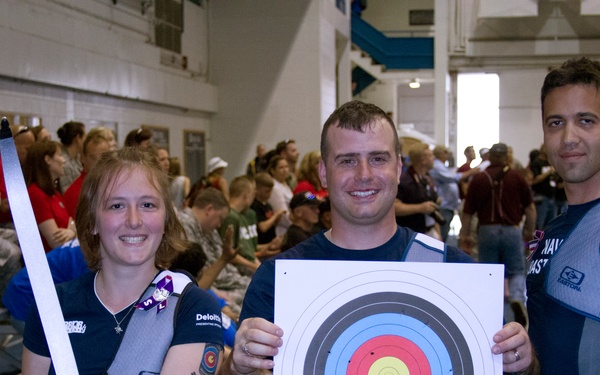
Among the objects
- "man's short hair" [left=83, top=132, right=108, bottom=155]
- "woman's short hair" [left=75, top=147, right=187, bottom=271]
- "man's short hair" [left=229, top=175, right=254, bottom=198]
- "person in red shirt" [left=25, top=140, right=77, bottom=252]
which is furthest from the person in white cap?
"woman's short hair" [left=75, top=147, right=187, bottom=271]

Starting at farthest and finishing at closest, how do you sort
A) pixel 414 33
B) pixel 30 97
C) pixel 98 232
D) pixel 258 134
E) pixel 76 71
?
pixel 414 33 < pixel 258 134 < pixel 76 71 < pixel 30 97 < pixel 98 232

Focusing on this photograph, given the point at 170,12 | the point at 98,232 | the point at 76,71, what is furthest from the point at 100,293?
the point at 170,12

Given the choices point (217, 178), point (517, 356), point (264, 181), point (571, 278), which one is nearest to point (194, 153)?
point (217, 178)

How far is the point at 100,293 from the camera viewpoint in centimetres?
210

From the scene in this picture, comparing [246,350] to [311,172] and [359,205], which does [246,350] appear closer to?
[359,205]

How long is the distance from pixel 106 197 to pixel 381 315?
0.83 metres

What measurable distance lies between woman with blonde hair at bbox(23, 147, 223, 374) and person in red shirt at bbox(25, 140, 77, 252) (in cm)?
Result: 254

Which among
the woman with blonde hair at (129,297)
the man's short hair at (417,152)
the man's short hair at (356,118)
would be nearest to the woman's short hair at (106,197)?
the woman with blonde hair at (129,297)

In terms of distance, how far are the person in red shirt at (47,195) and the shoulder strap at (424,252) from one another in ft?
9.99

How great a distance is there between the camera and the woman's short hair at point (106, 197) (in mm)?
2119

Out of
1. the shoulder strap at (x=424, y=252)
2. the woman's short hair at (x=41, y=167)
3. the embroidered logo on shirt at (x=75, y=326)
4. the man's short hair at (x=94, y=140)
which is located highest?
the man's short hair at (x=94, y=140)

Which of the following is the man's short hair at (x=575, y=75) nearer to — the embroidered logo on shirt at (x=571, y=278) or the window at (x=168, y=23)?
the embroidered logo on shirt at (x=571, y=278)

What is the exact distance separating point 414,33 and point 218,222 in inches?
762

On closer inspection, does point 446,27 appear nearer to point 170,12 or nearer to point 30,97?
point 170,12
